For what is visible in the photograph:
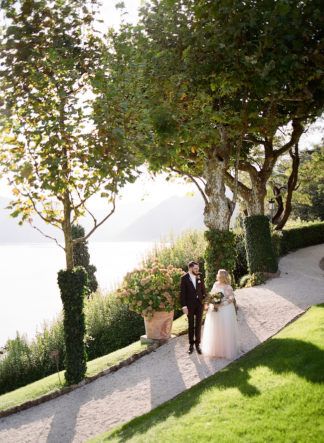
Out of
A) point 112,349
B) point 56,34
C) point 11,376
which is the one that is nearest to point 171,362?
point 112,349

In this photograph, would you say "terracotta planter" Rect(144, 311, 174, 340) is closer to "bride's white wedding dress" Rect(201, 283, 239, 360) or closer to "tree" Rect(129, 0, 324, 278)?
"bride's white wedding dress" Rect(201, 283, 239, 360)

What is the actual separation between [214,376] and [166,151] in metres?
5.33

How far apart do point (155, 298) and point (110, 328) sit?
416 cm

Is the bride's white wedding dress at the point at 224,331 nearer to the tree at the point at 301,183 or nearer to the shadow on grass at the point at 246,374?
the shadow on grass at the point at 246,374

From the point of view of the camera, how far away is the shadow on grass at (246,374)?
18.3 feet

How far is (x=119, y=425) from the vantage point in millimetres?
6043

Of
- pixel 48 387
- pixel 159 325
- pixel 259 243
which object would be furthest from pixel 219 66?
pixel 259 243

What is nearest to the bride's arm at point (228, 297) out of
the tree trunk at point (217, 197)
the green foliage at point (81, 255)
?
the tree trunk at point (217, 197)

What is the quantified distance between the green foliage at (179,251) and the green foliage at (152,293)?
5.85 meters

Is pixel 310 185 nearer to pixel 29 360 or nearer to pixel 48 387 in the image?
pixel 29 360

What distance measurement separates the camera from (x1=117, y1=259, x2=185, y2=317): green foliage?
980 cm

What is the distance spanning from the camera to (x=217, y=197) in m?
12.0

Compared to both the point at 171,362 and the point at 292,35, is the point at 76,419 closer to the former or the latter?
the point at 171,362

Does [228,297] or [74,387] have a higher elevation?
[228,297]
